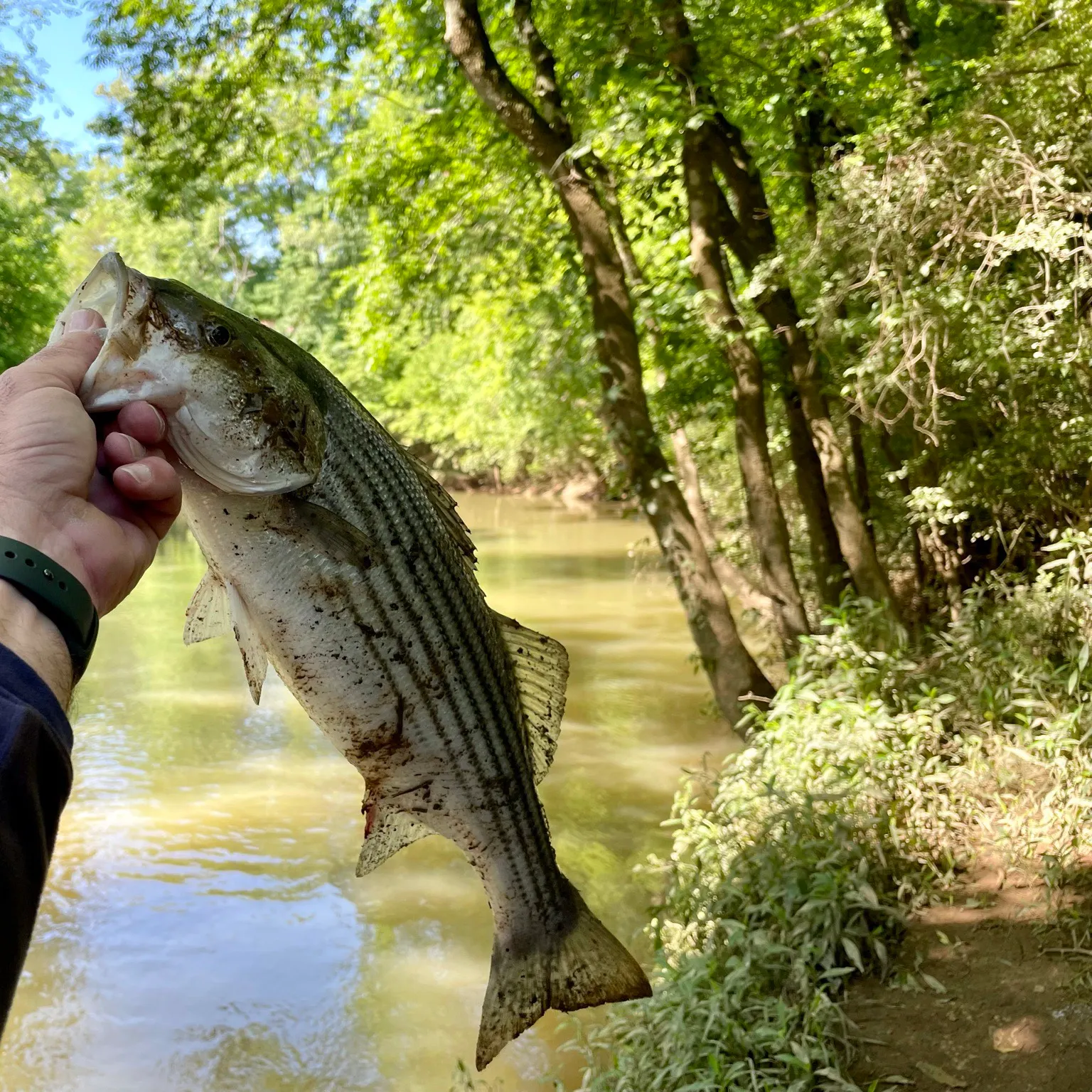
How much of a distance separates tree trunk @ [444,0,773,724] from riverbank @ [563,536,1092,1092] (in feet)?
2.22

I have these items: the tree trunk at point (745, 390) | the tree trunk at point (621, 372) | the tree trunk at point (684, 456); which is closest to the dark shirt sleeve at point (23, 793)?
the tree trunk at point (621, 372)

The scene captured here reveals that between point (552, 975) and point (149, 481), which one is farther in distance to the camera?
point (552, 975)

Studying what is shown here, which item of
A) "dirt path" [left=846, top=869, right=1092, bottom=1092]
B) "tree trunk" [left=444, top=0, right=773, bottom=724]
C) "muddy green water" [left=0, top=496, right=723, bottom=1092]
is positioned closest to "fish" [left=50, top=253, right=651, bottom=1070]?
"dirt path" [left=846, top=869, right=1092, bottom=1092]

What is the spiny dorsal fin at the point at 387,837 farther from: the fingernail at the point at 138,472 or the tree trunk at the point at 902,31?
the tree trunk at the point at 902,31

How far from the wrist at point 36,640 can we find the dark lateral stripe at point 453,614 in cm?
45

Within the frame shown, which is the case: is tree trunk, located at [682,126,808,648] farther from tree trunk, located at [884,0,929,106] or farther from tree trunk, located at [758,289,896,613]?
tree trunk, located at [884,0,929,106]

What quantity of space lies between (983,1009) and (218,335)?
4.05 m

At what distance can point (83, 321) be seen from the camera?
155 cm

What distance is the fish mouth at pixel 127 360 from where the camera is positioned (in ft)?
4.87

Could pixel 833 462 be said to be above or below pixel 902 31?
below

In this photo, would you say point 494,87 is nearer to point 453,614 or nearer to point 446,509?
point 446,509

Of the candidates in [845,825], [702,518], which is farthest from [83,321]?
[702,518]

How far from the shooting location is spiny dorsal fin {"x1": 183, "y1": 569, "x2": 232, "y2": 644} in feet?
5.57

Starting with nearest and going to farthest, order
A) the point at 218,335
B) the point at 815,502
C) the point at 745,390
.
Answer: the point at 218,335 < the point at 745,390 < the point at 815,502
